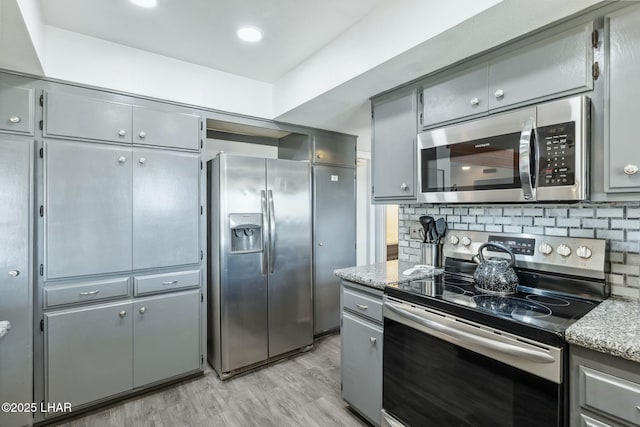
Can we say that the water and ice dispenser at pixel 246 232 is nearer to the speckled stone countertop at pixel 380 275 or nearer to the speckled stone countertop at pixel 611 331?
the speckled stone countertop at pixel 380 275

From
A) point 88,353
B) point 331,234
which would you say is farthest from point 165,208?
point 331,234

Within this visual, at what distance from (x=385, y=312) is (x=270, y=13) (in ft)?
6.24

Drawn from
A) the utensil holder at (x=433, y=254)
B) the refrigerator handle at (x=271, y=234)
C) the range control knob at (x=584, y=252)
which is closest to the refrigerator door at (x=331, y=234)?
the refrigerator handle at (x=271, y=234)

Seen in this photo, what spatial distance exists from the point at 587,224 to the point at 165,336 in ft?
9.31

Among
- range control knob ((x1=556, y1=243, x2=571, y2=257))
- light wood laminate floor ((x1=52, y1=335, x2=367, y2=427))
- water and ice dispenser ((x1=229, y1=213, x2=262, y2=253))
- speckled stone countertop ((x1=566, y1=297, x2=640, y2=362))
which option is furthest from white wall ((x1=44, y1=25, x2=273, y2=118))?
speckled stone countertop ((x1=566, y1=297, x2=640, y2=362))

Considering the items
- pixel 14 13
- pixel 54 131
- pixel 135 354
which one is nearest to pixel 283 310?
pixel 135 354

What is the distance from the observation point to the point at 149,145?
7.75 ft

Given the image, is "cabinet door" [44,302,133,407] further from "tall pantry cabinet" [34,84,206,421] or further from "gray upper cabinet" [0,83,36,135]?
"gray upper cabinet" [0,83,36,135]

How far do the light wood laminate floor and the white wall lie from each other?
7.48 ft

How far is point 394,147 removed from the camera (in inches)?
87.7

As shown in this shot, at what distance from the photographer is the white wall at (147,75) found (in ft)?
6.77

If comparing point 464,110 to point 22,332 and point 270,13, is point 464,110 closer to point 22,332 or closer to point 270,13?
point 270,13

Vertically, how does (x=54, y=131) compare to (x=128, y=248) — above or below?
above

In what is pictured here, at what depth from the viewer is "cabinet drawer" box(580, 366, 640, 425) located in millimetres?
978
